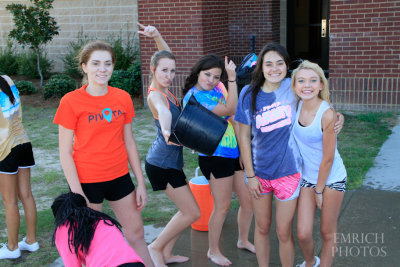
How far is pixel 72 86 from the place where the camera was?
12.1 meters

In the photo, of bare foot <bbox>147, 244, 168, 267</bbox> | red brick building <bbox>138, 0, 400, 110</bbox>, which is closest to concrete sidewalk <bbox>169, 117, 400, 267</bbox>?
bare foot <bbox>147, 244, 168, 267</bbox>

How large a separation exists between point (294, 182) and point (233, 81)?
96 cm

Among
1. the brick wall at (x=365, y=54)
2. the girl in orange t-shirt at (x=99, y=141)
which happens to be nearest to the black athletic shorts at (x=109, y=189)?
the girl in orange t-shirt at (x=99, y=141)

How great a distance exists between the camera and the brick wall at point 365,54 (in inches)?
344

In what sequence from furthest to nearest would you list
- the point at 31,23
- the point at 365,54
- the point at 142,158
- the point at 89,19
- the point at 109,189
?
the point at 89,19
the point at 31,23
the point at 365,54
the point at 142,158
the point at 109,189

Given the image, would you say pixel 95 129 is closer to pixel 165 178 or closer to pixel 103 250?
pixel 165 178

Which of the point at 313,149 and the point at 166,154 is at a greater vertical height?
the point at 313,149

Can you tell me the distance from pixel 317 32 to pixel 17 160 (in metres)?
11.0

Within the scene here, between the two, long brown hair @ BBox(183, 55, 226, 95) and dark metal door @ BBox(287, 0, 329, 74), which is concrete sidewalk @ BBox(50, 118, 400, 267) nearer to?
long brown hair @ BBox(183, 55, 226, 95)

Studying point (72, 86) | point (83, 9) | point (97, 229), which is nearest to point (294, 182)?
point (97, 229)

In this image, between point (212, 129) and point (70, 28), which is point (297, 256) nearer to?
point (212, 129)

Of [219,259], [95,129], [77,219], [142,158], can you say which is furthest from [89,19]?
[77,219]

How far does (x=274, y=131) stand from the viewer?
3336mm

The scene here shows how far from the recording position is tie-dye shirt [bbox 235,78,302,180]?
3.33m
